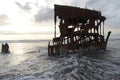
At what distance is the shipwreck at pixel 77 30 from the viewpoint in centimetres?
3781

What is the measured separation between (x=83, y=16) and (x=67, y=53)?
6.91m

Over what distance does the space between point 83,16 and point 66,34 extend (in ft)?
13.7

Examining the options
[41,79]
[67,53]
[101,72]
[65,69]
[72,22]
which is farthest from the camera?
[72,22]

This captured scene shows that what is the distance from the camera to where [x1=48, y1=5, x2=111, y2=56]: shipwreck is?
37.8 meters

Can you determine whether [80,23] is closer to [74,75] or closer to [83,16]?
[83,16]

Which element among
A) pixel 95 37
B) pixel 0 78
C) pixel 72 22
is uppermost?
pixel 72 22

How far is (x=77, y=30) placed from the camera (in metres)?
40.2

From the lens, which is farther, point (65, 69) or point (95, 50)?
point (95, 50)

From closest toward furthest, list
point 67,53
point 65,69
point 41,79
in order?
point 41,79 → point 65,69 → point 67,53

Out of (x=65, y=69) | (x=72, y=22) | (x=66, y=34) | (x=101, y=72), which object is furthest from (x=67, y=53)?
(x=101, y=72)

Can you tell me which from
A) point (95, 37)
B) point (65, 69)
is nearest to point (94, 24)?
point (95, 37)

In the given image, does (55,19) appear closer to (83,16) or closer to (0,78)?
(83,16)

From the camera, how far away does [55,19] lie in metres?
38.3

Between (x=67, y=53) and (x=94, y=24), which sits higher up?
(x=94, y=24)
